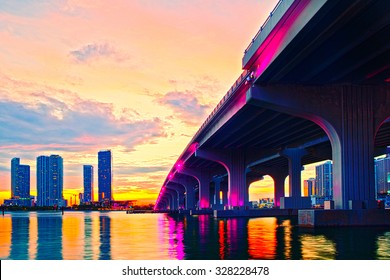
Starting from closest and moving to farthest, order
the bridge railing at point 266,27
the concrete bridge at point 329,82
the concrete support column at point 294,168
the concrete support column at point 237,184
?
the concrete bridge at point 329,82 → the bridge railing at point 266,27 → the concrete support column at point 237,184 → the concrete support column at point 294,168

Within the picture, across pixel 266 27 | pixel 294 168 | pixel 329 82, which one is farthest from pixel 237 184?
pixel 266 27

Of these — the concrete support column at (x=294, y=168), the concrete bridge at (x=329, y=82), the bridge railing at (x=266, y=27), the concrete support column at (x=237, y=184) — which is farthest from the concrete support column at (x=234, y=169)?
the bridge railing at (x=266, y=27)

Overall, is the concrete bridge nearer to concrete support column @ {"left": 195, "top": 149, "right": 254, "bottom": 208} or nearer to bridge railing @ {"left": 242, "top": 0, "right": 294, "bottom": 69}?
bridge railing @ {"left": 242, "top": 0, "right": 294, "bottom": 69}

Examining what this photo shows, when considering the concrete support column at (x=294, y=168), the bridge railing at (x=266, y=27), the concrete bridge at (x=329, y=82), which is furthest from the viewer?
the concrete support column at (x=294, y=168)

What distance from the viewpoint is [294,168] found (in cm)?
8588

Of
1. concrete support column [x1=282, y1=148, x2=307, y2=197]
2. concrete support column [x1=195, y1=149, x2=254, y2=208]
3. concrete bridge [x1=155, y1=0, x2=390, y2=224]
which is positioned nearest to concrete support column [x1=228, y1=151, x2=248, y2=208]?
concrete support column [x1=195, y1=149, x2=254, y2=208]

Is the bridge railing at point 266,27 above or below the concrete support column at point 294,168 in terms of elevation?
above

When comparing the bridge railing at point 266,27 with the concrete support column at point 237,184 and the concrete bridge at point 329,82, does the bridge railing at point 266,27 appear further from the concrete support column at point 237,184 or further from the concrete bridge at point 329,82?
the concrete support column at point 237,184

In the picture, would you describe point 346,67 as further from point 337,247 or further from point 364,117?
point 337,247

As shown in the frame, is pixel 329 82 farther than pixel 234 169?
No

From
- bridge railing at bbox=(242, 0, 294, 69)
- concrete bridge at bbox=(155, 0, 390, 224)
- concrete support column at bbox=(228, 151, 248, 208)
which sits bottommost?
concrete support column at bbox=(228, 151, 248, 208)

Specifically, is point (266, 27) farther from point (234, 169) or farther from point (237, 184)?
point (234, 169)

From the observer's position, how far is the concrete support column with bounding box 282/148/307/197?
8488 cm

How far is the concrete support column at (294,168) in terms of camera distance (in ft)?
278
